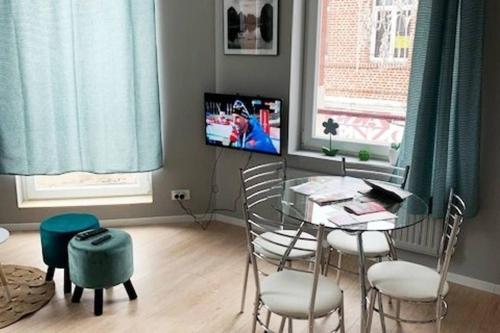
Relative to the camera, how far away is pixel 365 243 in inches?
105

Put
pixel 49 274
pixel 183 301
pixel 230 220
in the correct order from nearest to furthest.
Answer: pixel 183 301 → pixel 49 274 → pixel 230 220

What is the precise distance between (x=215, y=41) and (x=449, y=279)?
2.48 m

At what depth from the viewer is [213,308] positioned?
2.81 metres

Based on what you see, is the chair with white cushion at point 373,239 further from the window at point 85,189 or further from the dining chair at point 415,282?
the window at point 85,189

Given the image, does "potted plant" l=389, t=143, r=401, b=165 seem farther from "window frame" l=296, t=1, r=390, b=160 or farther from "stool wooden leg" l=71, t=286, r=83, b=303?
"stool wooden leg" l=71, t=286, r=83, b=303

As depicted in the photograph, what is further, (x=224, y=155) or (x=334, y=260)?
(x=224, y=155)

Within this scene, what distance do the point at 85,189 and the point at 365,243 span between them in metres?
2.47

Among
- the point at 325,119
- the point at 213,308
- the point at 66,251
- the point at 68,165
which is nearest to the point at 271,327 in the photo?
the point at 213,308

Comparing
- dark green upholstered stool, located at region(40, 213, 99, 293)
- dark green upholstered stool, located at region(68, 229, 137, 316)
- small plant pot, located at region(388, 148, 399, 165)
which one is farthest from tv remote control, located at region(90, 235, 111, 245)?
small plant pot, located at region(388, 148, 399, 165)

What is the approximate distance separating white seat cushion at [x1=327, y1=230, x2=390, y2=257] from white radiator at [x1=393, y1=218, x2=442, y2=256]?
0.47 metres

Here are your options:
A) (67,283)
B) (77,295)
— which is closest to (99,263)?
(77,295)

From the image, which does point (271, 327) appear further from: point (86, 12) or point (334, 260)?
point (86, 12)

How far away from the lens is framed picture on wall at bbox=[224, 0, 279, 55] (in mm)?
3533

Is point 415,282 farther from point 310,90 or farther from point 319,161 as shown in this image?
point 310,90
